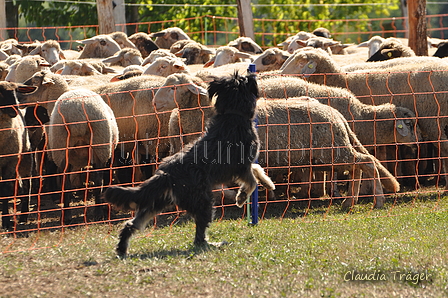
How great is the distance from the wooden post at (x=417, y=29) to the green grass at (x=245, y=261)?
7621 mm

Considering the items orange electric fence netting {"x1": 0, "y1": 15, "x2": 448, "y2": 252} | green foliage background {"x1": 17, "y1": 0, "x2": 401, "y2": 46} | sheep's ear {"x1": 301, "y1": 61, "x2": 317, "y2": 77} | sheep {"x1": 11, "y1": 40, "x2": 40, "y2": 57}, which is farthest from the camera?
green foliage background {"x1": 17, "y1": 0, "x2": 401, "y2": 46}

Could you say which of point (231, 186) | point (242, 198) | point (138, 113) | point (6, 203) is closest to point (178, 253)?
point (242, 198)

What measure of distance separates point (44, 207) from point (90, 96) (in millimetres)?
1695

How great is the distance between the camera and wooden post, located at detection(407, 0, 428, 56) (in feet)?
44.3

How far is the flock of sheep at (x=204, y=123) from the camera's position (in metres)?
7.90

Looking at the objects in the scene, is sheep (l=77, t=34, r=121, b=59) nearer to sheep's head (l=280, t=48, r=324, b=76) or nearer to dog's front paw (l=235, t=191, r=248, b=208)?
sheep's head (l=280, t=48, r=324, b=76)

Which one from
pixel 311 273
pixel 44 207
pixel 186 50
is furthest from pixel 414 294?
pixel 186 50

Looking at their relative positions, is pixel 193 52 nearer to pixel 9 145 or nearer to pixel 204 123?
pixel 204 123

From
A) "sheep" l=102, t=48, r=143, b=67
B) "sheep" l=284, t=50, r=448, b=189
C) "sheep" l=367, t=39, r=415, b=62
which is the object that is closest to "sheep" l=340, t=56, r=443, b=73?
"sheep" l=284, t=50, r=448, b=189

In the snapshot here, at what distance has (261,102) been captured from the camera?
848 centimetres

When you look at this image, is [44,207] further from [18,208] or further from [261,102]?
[261,102]

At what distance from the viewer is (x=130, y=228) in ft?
17.0

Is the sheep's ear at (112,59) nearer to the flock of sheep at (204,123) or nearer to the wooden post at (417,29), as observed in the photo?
the flock of sheep at (204,123)

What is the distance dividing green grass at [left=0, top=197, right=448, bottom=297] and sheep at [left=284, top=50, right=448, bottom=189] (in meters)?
2.87
